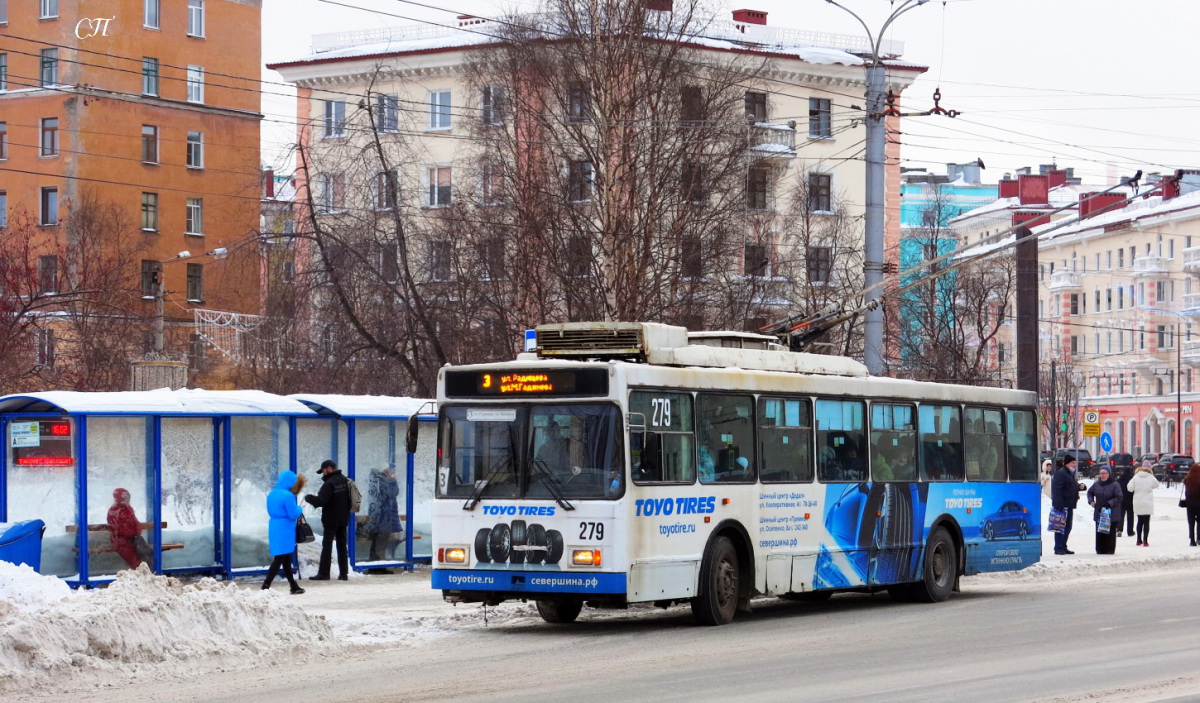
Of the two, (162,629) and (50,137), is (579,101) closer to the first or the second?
(162,629)

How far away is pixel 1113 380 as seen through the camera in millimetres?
98688

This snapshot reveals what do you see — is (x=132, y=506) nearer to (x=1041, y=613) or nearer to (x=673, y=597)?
(x=673, y=597)

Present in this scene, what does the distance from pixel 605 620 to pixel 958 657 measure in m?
4.41

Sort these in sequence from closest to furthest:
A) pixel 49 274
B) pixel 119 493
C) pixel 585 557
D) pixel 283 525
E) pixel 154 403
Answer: pixel 585 557
pixel 283 525
pixel 119 493
pixel 154 403
pixel 49 274

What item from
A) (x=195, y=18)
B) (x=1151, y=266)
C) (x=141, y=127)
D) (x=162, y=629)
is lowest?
(x=162, y=629)

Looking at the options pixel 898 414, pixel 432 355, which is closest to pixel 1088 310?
pixel 432 355

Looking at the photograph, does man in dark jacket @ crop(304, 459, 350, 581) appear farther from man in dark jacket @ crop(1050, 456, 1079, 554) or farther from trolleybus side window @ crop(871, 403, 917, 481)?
man in dark jacket @ crop(1050, 456, 1079, 554)

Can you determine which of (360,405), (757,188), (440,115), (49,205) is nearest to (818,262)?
(757,188)

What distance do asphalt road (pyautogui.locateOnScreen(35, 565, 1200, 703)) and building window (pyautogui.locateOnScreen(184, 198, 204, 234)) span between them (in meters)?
58.0

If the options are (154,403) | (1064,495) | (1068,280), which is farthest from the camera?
(1068,280)

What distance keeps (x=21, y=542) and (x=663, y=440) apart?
5.91 metres

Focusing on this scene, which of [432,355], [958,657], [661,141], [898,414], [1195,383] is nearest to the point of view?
[958,657]

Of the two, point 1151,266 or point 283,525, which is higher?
point 1151,266

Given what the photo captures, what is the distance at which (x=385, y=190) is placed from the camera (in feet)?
115
